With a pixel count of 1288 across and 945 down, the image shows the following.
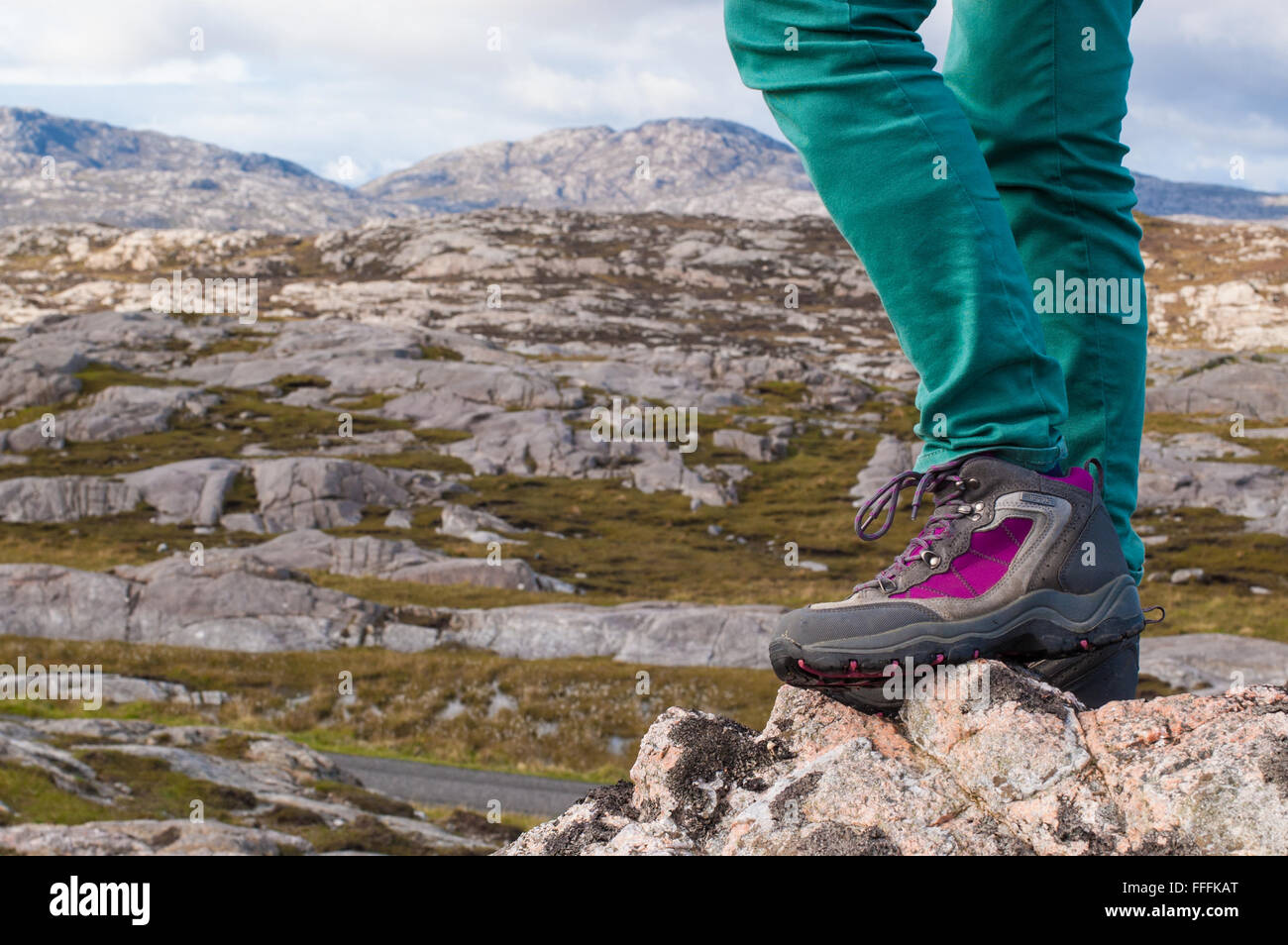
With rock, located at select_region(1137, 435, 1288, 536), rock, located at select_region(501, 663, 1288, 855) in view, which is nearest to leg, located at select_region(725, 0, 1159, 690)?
rock, located at select_region(501, 663, 1288, 855)

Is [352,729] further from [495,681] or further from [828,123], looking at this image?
[828,123]

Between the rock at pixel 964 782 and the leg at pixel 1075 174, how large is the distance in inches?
35.4

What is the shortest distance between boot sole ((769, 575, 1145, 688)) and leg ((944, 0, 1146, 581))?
0.32 meters

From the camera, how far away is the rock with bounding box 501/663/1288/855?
283cm

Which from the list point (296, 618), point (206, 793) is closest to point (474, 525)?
point (296, 618)

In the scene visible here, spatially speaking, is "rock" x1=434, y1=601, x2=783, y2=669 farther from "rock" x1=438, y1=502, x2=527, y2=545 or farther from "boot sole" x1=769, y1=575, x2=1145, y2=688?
"boot sole" x1=769, y1=575, x2=1145, y2=688

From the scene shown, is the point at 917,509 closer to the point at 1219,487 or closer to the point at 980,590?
the point at 980,590

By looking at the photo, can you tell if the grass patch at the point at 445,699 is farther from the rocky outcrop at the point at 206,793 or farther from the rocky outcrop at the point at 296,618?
the rocky outcrop at the point at 206,793

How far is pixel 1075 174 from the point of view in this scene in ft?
13.1

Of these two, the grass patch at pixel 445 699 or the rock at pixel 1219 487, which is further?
the rock at pixel 1219 487

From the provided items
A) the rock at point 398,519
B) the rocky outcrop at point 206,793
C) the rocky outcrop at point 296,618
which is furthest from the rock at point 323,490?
the rocky outcrop at point 206,793

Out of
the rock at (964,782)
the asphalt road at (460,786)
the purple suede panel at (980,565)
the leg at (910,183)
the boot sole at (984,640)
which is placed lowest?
the asphalt road at (460,786)

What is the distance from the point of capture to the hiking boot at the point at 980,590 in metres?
3.51

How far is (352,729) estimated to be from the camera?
130 feet
